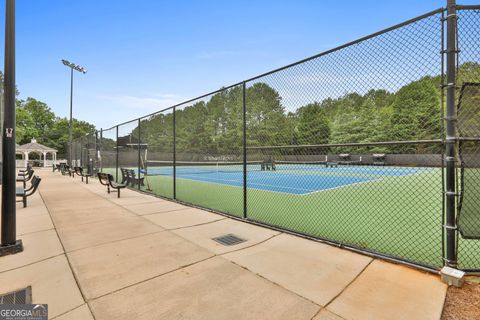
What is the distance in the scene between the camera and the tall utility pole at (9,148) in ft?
12.3

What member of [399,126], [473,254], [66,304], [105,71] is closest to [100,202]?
[66,304]

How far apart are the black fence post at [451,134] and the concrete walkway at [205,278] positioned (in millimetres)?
486

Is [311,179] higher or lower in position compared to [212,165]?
lower

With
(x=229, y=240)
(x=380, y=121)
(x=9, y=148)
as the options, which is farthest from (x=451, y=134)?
(x=9, y=148)

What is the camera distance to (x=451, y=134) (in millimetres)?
2758

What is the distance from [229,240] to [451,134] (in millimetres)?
3490

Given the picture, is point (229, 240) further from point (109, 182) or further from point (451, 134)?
point (109, 182)

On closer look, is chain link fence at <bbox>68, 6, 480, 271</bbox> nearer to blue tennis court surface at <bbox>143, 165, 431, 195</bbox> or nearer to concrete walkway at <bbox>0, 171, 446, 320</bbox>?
concrete walkway at <bbox>0, 171, 446, 320</bbox>

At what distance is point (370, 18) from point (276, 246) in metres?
4.74

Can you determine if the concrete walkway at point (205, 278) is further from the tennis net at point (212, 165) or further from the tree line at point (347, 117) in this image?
the tennis net at point (212, 165)

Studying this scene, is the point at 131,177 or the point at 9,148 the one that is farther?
the point at 131,177

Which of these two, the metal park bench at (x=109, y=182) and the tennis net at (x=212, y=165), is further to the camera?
the tennis net at (x=212, y=165)

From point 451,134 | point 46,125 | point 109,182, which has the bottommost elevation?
point 109,182

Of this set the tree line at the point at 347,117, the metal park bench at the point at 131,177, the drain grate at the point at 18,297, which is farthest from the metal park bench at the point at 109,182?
the drain grate at the point at 18,297
